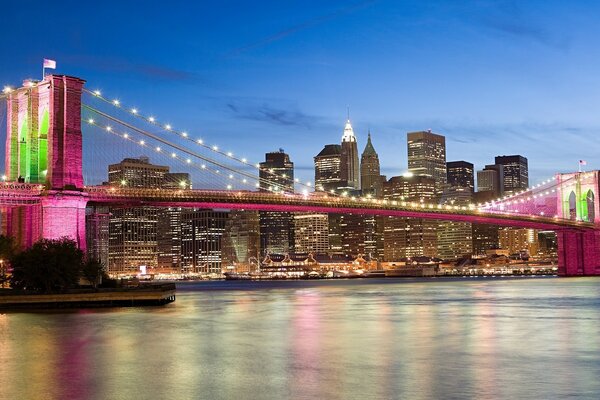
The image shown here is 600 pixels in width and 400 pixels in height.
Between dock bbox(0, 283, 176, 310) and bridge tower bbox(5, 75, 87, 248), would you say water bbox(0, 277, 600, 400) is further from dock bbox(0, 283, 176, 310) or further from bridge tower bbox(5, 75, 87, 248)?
bridge tower bbox(5, 75, 87, 248)

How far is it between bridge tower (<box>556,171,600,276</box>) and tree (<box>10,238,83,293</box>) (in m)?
66.1

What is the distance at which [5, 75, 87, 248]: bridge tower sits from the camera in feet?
165

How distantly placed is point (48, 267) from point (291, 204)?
29399 mm

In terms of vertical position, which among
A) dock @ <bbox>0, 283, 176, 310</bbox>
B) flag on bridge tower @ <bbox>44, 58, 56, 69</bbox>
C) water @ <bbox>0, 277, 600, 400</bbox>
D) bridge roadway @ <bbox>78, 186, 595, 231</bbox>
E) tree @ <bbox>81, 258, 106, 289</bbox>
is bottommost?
water @ <bbox>0, 277, 600, 400</bbox>

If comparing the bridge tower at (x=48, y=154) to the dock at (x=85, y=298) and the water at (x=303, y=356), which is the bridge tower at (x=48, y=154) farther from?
the water at (x=303, y=356)

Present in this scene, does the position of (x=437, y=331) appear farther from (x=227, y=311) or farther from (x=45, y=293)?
(x=45, y=293)

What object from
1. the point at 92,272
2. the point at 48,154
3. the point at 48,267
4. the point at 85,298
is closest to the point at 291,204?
the point at 48,154

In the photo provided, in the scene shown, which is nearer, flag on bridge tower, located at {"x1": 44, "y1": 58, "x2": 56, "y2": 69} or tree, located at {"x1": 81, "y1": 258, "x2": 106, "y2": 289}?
tree, located at {"x1": 81, "y1": 258, "x2": 106, "y2": 289}

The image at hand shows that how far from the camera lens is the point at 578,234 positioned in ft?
314

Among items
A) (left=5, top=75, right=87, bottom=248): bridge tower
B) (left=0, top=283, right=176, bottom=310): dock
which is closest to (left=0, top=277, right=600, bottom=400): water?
(left=0, top=283, right=176, bottom=310): dock

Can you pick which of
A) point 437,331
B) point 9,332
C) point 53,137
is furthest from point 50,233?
point 437,331

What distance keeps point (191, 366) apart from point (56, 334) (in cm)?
1009

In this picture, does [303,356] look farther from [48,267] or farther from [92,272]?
[92,272]

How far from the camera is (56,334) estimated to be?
27250mm
